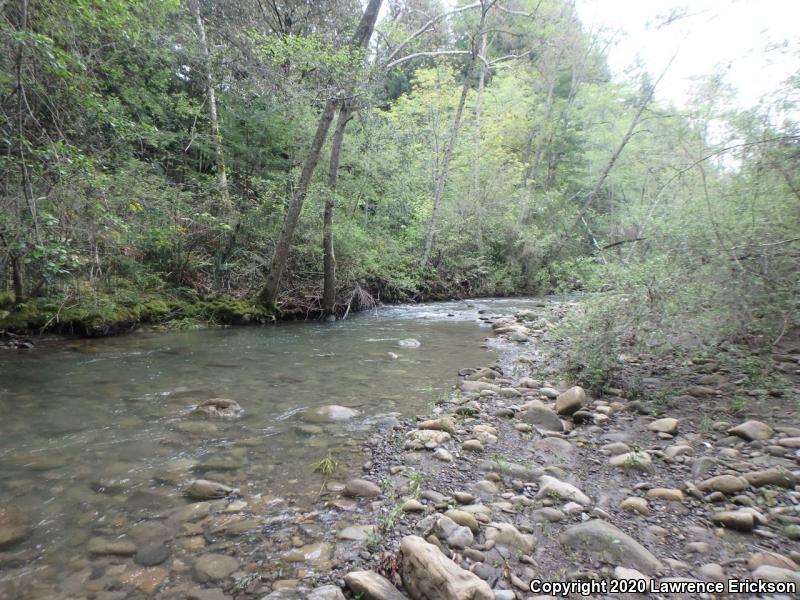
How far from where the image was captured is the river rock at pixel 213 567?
6.87 feet

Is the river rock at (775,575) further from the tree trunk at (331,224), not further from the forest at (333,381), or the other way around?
the tree trunk at (331,224)

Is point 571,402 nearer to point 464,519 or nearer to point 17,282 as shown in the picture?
point 464,519

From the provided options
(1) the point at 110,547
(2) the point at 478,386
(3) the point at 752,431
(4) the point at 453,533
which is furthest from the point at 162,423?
(3) the point at 752,431

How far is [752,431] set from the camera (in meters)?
3.39

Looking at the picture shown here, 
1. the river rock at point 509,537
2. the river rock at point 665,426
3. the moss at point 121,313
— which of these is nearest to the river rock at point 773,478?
the river rock at point 665,426

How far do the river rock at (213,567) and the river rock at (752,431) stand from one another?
3.99 m

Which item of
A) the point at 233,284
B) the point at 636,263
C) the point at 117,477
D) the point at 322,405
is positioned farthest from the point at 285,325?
the point at 636,263

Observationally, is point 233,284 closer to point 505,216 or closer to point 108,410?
point 108,410

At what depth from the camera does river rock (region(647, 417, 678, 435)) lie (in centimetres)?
369

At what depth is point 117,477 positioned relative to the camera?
3025 mm

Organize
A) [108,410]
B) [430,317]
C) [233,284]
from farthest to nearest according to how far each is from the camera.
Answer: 1. [430,317]
2. [233,284]
3. [108,410]

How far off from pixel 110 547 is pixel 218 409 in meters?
2.08

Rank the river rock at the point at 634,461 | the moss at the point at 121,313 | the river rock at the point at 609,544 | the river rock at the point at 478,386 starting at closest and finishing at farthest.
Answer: the river rock at the point at 609,544 → the river rock at the point at 634,461 → the river rock at the point at 478,386 → the moss at the point at 121,313

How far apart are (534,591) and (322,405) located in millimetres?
3091
